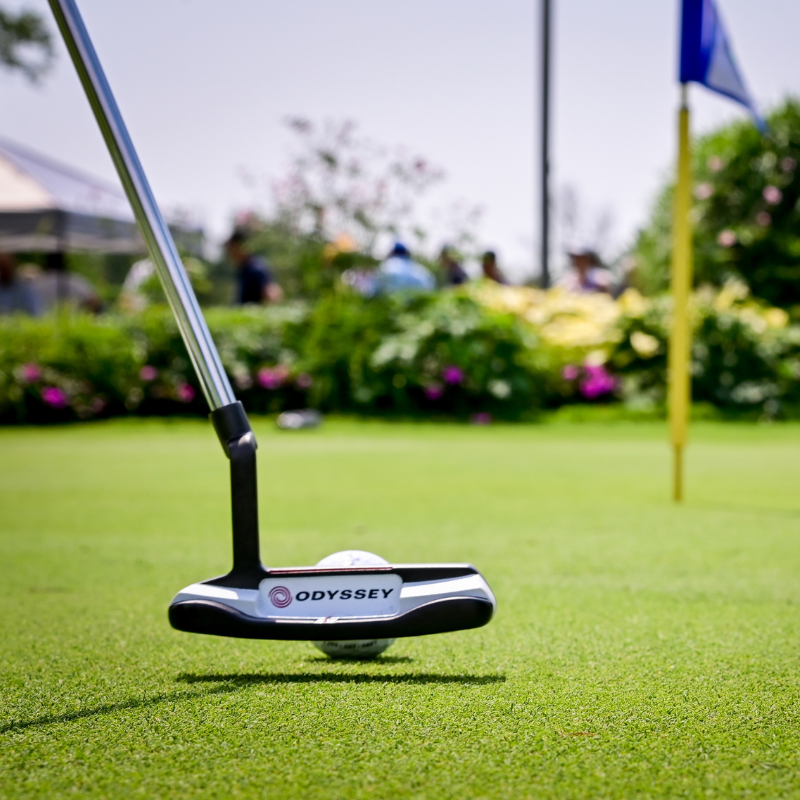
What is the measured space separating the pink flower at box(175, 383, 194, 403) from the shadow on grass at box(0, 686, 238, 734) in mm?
8841

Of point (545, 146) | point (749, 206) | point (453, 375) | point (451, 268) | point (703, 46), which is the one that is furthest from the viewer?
point (749, 206)

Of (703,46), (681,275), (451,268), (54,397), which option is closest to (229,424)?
(681,275)

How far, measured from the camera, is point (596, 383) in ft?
35.8

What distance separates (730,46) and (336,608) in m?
4.36

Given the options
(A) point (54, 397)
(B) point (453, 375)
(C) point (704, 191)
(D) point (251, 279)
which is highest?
(C) point (704, 191)

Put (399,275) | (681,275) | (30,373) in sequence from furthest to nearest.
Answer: (399,275) < (30,373) < (681,275)

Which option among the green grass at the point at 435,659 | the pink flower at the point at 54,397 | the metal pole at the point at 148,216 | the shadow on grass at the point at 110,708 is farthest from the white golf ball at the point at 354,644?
the pink flower at the point at 54,397

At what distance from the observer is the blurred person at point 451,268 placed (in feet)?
39.9

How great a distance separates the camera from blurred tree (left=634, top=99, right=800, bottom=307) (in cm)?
1360

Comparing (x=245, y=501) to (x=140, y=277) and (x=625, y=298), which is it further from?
(x=140, y=277)

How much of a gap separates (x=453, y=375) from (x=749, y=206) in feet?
21.3

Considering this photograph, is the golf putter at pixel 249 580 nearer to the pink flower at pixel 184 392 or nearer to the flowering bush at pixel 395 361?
the flowering bush at pixel 395 361

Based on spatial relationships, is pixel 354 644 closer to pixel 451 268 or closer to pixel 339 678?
pixel 339 678

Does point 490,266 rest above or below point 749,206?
below
